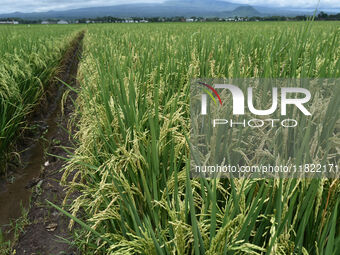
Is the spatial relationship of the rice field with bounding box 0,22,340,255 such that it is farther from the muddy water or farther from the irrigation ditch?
the muddy water

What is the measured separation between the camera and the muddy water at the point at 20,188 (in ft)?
7.78

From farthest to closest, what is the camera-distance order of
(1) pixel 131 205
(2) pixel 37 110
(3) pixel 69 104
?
1. (3) pixel 69 104
2. (2) pixel 37 110
3. (1) pixel 131 205

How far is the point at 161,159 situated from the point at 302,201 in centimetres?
68

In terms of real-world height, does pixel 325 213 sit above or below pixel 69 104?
above

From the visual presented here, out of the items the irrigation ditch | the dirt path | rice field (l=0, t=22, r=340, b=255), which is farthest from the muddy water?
rice field (l=0, t=22, r=340, b=255)

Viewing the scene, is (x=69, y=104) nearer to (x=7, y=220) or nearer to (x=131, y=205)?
(x=7, y=220)

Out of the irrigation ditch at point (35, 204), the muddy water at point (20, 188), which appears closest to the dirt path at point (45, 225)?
the irrigation ditch at point (35, 204)

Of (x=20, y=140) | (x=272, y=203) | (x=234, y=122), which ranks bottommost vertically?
(x=20, y=140)

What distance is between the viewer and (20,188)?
8.92 ft

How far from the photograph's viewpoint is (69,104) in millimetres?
5246

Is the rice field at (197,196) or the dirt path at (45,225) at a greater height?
the rice field at (197,196)

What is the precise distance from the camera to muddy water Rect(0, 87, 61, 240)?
237cm

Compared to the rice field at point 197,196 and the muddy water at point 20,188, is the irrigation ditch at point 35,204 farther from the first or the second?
the rice field at point 197,196

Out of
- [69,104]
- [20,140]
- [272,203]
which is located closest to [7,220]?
[20,140]
